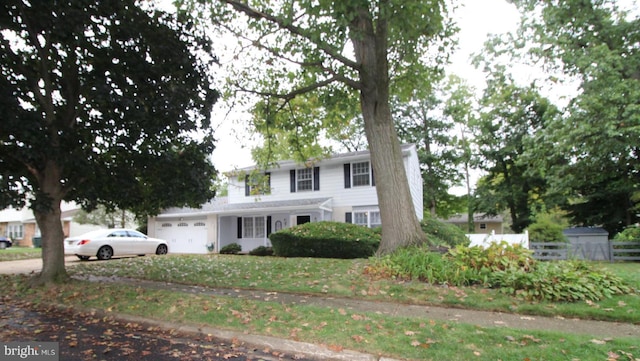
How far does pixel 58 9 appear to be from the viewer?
23.4 feet

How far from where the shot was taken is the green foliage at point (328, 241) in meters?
13.8

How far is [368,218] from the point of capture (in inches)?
758

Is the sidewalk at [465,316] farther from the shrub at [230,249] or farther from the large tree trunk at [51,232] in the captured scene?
the shrub at [230,249]

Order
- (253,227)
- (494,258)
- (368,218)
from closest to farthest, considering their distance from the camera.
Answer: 1. (494,258)
2. (368,218)
3. (253,227)

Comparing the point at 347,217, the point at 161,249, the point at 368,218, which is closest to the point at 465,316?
the point at 368,218

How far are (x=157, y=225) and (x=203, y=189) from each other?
1628cm

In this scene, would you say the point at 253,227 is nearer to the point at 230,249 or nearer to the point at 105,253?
the point at 230,249

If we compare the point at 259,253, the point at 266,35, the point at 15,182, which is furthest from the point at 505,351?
the point at 259,253

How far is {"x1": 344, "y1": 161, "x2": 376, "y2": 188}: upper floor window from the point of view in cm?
1955

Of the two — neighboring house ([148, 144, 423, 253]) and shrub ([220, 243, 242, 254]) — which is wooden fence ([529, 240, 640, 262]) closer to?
neighboring house ([148, 144, 423, 253])

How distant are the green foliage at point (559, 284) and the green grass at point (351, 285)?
0.55 ft

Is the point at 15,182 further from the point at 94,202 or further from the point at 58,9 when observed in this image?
the point at 58,9

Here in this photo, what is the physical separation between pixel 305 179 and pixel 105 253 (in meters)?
10.5

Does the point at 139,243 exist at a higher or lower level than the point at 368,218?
lower
